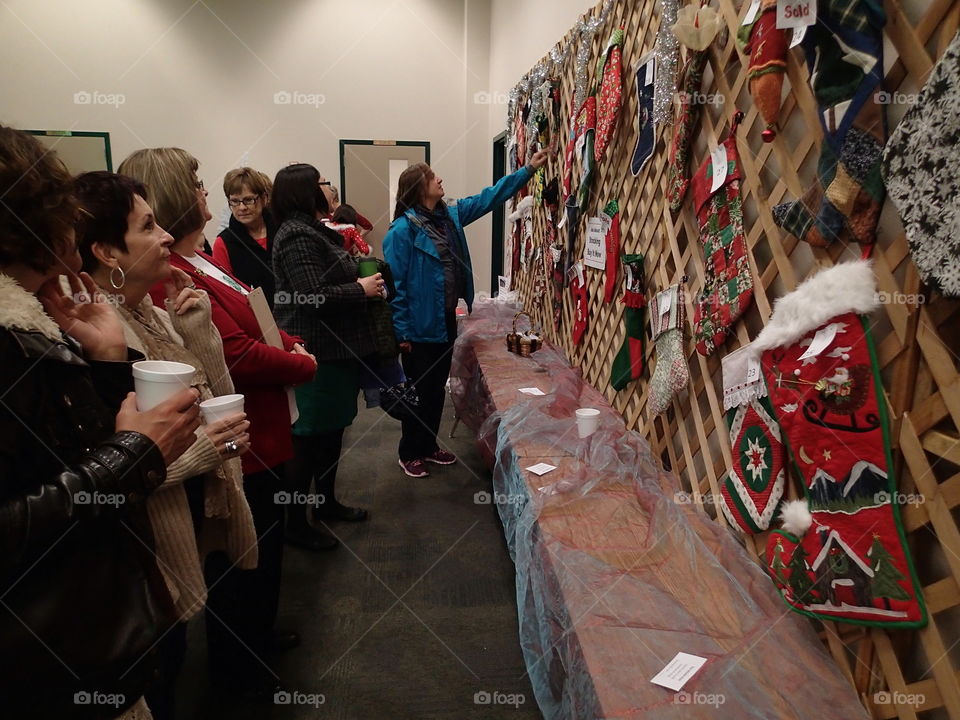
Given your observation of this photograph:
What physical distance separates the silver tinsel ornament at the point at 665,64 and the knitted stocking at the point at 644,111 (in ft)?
0.18

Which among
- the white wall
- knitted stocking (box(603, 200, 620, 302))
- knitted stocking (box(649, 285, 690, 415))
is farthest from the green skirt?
the white wall

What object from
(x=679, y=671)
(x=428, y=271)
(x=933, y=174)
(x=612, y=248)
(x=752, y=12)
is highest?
(x=752, y=12)

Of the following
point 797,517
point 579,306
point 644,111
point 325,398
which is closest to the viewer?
point 797,517

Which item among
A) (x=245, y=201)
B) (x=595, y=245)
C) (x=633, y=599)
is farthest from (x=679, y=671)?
(x=245, y=201)

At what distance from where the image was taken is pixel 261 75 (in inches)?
185

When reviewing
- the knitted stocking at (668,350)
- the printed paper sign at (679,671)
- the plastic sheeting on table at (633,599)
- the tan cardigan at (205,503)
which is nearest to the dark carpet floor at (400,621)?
the plastic sheeting on table at (633,599)

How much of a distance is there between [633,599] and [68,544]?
86cm

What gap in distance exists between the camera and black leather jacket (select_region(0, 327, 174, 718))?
65 centimetres

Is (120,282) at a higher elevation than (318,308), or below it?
higher

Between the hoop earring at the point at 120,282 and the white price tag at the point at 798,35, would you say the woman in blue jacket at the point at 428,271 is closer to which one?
the hoop earring at the point at 120,282

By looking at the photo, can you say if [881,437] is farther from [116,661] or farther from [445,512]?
[445,512]

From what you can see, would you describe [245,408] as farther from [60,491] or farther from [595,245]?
[595,245]

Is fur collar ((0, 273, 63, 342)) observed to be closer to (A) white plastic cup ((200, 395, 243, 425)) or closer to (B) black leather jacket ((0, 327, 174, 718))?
(B) black leather jacket ((0, 327, 174, 718))

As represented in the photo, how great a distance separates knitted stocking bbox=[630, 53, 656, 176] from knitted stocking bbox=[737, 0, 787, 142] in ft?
1.65
